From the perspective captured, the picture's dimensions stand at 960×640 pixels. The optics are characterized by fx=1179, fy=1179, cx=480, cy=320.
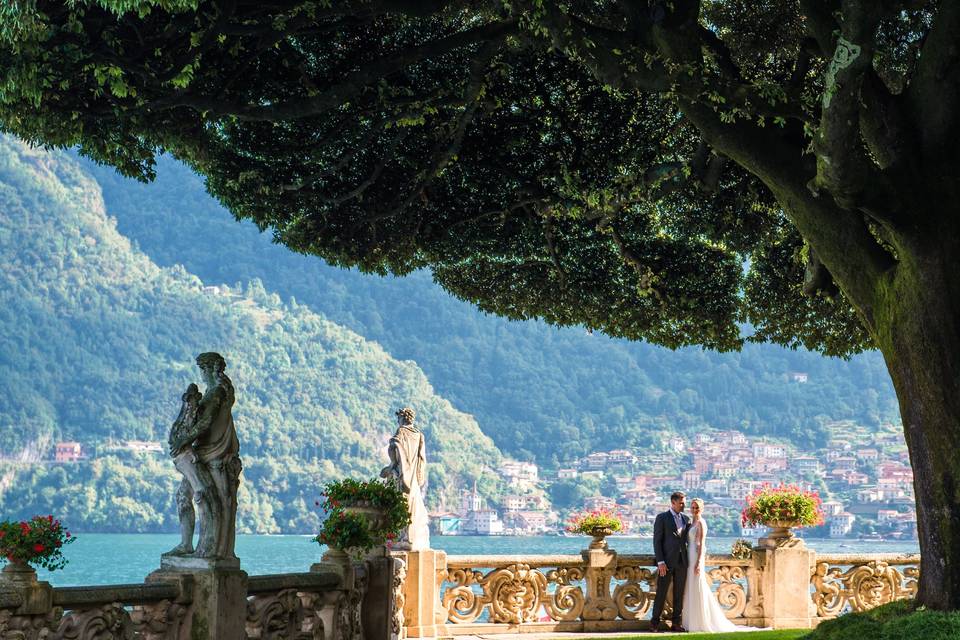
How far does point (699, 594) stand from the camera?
18.0m

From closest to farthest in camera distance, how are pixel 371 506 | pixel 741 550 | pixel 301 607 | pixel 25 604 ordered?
pixel 25 604 → pixel 301 607 → pixel 371 506 → pixel 741 550

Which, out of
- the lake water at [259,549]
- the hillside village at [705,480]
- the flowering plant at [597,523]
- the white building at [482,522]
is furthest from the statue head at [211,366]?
the white building at [482,522]

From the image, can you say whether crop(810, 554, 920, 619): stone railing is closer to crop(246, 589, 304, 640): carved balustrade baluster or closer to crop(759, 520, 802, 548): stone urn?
crop(759, 520, 802, 548): stone urn

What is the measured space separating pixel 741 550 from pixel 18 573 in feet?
39.7

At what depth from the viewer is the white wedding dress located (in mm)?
17844

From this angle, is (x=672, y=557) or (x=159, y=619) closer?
(x=159, y=619)

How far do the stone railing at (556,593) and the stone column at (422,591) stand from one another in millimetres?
268

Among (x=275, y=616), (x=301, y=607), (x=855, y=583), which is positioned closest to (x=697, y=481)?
(x=855, y=583)

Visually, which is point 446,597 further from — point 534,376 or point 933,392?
point 534,376

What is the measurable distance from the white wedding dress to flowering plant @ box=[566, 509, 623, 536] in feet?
3.86

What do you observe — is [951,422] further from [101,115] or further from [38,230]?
[38,230]

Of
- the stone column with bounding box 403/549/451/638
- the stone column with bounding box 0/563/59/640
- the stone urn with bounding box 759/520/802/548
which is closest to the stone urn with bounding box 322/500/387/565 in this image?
the stone column with bounding box 403/549/451/638

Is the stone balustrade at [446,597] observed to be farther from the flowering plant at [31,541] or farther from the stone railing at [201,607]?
the flowering plant at [31,541]

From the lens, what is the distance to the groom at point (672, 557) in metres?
17.9
